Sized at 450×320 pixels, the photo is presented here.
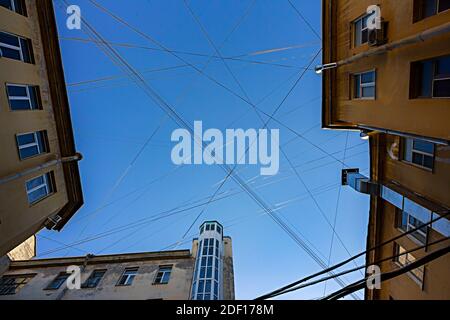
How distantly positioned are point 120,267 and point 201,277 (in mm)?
6371

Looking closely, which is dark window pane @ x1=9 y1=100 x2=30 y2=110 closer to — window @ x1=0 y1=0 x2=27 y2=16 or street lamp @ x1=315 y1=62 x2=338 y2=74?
window @ x1=0 y1=0 x2=27 y2=16

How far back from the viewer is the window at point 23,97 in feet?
34.7

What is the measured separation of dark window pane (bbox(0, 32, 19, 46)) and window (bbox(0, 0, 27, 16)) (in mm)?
1019

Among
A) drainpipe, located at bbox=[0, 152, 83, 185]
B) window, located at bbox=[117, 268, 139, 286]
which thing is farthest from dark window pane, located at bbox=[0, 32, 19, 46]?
window, located at bbox=[117, 268, 139, 286]

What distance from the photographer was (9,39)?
10.6 meters

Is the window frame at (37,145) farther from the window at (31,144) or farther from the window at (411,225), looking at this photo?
the window at (411,225)

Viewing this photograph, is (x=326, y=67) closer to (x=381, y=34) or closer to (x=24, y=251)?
(x=381, y=34)

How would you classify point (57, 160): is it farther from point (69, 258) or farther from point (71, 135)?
point (69, 258)

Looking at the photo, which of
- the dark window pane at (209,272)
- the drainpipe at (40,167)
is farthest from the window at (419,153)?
the drainpipe at (40,167)

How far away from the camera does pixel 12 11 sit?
10641 millimetres

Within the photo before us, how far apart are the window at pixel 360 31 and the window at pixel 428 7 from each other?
6.62 ft

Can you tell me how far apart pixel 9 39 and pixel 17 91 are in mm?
1907

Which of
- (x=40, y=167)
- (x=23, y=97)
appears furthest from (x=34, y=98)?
(x=40, y=167)
